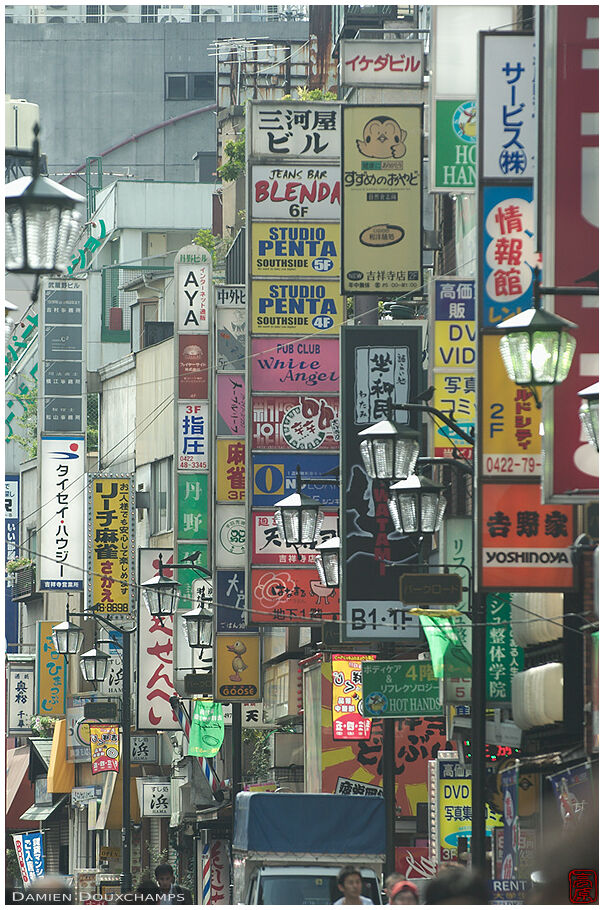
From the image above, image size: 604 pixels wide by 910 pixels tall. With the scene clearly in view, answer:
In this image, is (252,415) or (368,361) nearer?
(368,361)

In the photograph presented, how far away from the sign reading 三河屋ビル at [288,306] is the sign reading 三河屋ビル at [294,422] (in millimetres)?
1120

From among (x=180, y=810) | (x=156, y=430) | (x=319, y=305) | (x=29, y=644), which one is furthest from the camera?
(x=29, y=644)

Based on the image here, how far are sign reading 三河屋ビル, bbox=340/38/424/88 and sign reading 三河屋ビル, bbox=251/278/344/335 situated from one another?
3.28 metres

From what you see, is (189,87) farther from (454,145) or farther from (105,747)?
(454,145)

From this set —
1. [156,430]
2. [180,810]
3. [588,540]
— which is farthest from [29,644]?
[588,540]

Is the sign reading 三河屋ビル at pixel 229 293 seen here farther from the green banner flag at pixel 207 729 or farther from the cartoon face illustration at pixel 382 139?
the cartoon face illustration at pixel 382 139

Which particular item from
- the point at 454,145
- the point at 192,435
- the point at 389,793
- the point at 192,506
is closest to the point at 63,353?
the point at 192,435

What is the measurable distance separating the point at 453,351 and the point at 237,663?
10.7 meters

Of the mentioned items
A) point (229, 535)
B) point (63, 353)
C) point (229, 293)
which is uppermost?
point (229, 293)

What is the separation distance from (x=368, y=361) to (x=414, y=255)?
5.24 ft

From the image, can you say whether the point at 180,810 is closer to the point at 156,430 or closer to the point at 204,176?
the point at 156,430

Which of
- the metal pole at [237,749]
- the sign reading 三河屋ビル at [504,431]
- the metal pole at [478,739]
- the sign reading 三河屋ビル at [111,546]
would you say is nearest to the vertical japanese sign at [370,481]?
the metal pole at [478,739]

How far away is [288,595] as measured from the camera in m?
27.9

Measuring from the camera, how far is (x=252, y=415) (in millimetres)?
27734
